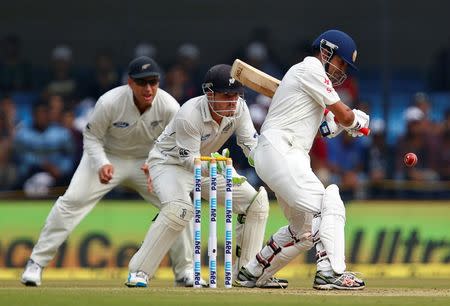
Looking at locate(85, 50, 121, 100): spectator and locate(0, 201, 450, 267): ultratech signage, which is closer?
locate(0, 201, 450, 267): ultratech signage

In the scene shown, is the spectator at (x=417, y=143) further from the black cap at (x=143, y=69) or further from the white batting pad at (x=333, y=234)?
the white batting pad at (x=333, y=234)

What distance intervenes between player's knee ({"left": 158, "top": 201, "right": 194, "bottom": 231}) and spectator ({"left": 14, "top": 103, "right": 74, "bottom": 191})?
5345 millimetres

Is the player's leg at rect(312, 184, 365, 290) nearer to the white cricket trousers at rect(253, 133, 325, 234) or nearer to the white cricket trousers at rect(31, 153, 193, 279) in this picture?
the white cricket trousers at rect(253, 133, 325, 234)

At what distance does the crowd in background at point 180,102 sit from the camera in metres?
15.4

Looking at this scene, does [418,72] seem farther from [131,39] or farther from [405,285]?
[405,285]

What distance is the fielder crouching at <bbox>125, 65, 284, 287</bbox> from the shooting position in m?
10.0

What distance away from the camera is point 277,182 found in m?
9.52

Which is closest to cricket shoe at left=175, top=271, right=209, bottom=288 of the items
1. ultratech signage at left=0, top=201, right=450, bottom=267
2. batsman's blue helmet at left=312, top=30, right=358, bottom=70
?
ultratech signage at left=0, top=201, right=450, bottom=267

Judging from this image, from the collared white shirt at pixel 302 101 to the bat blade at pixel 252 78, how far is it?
0.42m

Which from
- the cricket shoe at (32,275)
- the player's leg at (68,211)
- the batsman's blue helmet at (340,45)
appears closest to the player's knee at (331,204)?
the batsman's blue helmet at (340,45)

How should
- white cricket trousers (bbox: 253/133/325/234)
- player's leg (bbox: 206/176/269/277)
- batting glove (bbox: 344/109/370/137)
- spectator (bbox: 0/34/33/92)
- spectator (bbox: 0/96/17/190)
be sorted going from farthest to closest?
spectator (bbox: 0/34/33/92)
spectator (bbox: 0/96/17/190)
player's leg (bbox: 206/176/269/277)
batting glove (bbox: 344/109/370/137)
white cricket trousers (bbox: 253/133/325/234)

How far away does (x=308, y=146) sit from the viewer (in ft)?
31.9

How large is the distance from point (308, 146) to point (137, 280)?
1.72 meters

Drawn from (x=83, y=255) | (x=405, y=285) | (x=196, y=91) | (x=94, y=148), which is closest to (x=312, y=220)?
(x=405, y=285)
